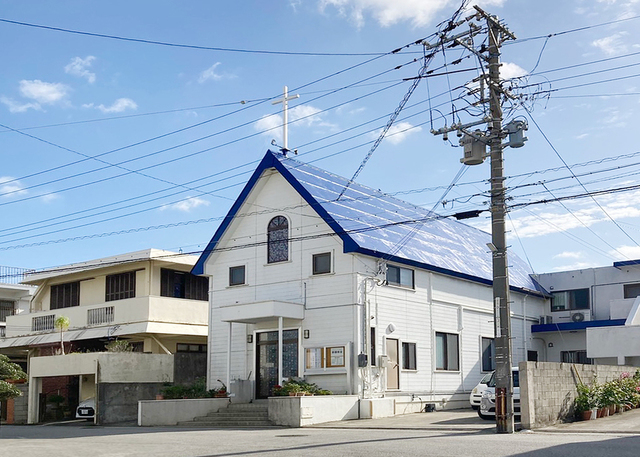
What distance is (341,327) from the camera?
992 inches

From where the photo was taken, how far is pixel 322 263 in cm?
2636

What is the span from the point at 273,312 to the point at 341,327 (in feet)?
7.40

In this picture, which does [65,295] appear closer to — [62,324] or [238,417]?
[62,324]

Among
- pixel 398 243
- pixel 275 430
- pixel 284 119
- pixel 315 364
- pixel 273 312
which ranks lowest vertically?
pixel 275 430

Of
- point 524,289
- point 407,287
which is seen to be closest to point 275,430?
point 407,287

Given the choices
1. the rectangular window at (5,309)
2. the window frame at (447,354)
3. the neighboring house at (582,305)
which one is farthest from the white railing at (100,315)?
the neighboring house at (582,305)

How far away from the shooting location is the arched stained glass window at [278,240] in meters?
27.5

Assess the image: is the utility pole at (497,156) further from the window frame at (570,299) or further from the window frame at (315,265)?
the window frame at (570,299)

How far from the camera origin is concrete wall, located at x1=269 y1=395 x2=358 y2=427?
880 inches

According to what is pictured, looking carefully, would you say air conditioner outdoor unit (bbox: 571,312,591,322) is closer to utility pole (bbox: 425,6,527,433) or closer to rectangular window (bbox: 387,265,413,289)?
rectangular window (bbox: 387,265,413,289)

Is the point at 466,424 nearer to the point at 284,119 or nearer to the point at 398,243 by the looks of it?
the point at 398,243

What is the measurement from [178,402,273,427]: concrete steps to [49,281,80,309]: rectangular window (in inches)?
492

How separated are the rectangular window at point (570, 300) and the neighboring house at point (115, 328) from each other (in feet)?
53.9

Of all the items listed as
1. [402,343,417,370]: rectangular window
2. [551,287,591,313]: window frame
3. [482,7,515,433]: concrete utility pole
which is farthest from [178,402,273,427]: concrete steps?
[551,287,591,313]: window frame
